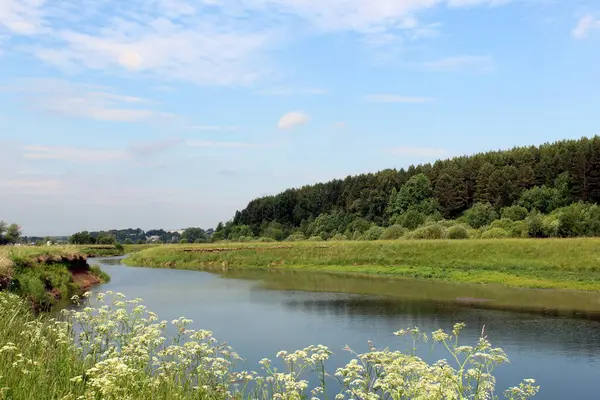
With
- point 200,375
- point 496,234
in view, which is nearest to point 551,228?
point 496,234

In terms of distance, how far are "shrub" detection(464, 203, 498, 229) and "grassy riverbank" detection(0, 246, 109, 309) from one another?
6304 cm

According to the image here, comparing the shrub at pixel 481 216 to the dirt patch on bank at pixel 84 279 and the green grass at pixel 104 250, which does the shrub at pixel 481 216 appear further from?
the green grass at pixel 104 250

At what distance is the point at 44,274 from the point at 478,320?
82.5ft

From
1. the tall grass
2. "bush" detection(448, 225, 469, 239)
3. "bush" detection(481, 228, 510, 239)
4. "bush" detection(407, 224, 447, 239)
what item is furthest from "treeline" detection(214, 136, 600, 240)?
the tall grass

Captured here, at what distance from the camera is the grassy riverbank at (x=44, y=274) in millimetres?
25156

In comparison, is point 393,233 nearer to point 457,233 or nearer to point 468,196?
point 457,233

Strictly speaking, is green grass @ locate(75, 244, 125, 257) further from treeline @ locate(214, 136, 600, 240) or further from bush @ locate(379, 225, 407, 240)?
A: bush @ locate(379, 225, 407, 240)

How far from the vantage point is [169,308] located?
27938 millimetres

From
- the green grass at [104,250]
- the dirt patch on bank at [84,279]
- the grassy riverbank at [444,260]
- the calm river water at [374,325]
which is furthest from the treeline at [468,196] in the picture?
the dirt patch on bank at [84,279]

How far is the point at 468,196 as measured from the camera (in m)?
102

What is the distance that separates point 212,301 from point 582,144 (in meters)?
82.6

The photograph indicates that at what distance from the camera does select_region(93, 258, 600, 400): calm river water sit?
15.8 metres

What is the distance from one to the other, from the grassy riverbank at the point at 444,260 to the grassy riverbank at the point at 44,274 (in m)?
26.2

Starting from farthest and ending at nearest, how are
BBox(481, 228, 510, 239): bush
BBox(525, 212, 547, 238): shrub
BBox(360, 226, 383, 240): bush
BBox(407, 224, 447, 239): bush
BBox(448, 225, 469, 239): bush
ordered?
1. BBox(360, 226, 383, 240): bush
2. BBox(407, 224, 447, 239): bush
3. BBox(448, 225, 469, 239): bush
4. BBox(481, 228, 510, 239): bush
5. BBox(525, 212, 547, 238): shrub
